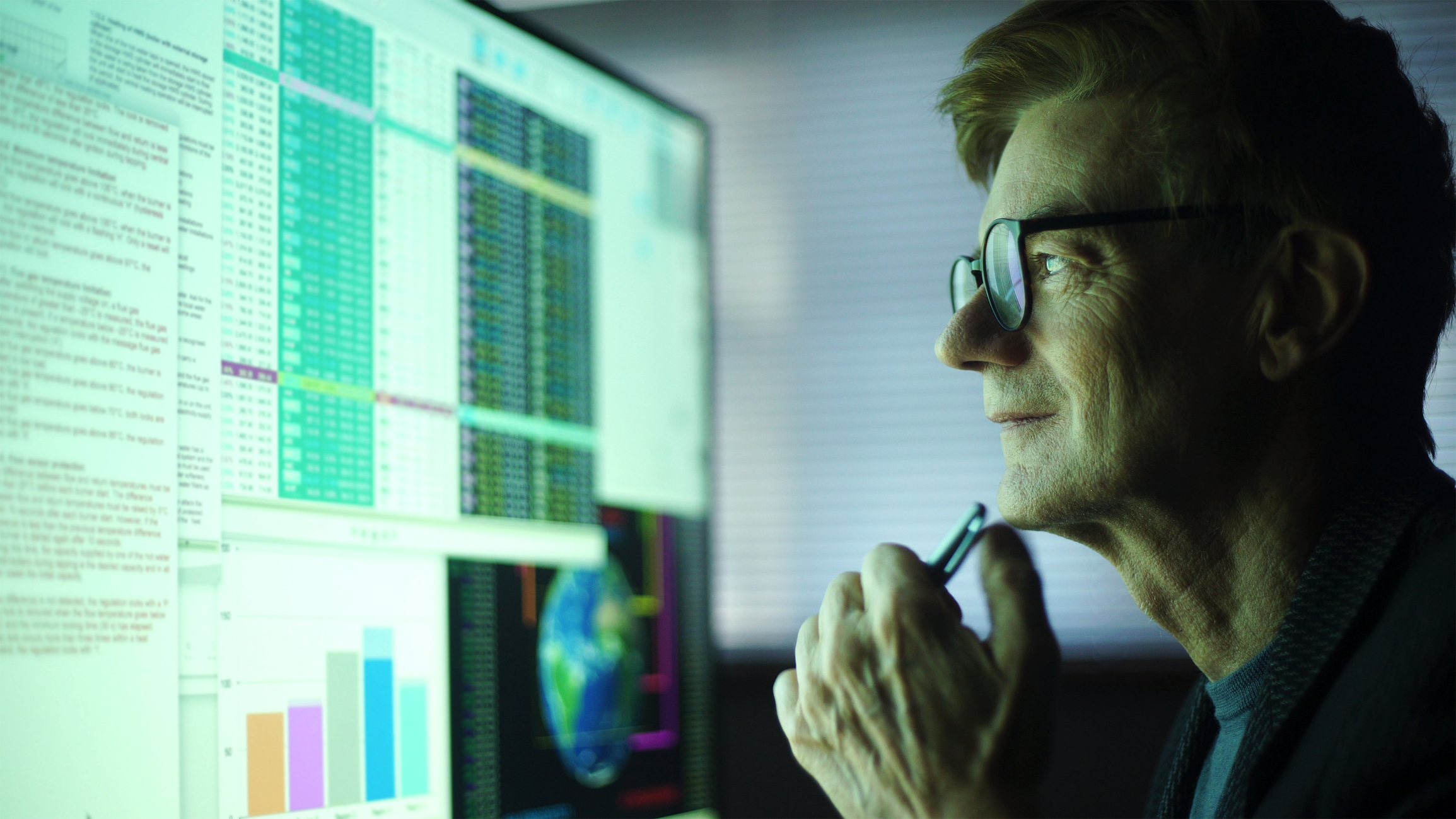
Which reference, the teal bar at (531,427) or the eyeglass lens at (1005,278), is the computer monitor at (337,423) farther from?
the eyeglass lens at (1005,278)

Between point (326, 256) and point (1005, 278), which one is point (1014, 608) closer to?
point (1005, 278)

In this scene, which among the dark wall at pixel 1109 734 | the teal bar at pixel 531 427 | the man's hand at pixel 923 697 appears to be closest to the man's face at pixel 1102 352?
the man's hand at pixel 923 697

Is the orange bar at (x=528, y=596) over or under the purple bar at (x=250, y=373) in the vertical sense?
under

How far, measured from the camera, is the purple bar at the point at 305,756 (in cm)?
88

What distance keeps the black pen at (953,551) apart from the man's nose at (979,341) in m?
0.16

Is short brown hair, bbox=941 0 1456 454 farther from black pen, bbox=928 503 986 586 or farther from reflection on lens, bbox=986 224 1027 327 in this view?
black pen, bbox=928 503 986 586

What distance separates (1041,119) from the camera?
1006 millimetres

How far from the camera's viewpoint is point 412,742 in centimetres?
101

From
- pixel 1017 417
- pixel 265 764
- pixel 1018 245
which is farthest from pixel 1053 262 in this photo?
pixel 265 764

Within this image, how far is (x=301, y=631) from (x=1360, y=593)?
2.83 ft

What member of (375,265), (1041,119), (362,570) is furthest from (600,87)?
(362,570)

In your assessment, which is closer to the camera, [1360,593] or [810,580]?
[1360,593]

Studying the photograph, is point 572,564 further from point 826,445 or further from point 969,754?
point 826,445

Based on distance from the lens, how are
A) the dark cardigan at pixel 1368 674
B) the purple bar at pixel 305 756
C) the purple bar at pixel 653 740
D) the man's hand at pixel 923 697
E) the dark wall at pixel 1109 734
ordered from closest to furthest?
1. the dark cardigan at pixel 1368 674
2. the man's hand at pixel 923 697
3. the purple bar at pixel 305 756
4. the purple bar at pixel 653 740
5. the dark wall at pixel 1109 734
